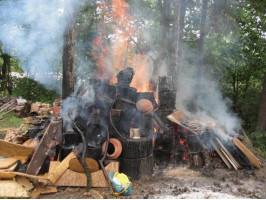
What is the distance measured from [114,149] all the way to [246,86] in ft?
46.3

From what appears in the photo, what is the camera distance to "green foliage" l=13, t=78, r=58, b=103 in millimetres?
16156

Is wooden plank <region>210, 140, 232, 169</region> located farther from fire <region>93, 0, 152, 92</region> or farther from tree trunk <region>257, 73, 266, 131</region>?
fire <region>93, 0, 152, 92</region>

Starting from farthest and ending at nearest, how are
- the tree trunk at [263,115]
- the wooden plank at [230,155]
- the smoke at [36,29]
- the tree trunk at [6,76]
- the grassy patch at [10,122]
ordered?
the tree trunk at [6,76], the tree trunk at [263,115], the grassy patch at [10,122], the smoke at [36,29], the wooden plank at [230,155]

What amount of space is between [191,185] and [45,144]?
373 centimetres

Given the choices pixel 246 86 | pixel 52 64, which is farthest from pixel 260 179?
pixel 52 64

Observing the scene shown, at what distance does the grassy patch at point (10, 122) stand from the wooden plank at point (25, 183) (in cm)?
668

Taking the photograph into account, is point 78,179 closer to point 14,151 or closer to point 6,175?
point 6,175

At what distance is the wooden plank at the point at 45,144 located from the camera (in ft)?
16.0

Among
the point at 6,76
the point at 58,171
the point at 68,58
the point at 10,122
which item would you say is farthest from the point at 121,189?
the point at 6,76

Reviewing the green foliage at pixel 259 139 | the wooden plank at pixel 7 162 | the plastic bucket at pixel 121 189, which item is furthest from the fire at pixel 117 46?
the wooden plank at pixel 7 162

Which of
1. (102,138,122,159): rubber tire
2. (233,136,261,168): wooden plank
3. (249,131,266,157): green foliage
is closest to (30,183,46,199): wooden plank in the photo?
(102,138,122,159): rubber tire

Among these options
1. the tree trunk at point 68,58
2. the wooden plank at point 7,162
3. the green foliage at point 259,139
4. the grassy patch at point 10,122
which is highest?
the tree trunk at point 68,58

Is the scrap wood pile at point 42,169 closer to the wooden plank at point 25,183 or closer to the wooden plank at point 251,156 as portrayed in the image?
the wooden plank at point 25,183

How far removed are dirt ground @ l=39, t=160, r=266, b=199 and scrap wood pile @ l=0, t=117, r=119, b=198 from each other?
21 cm
